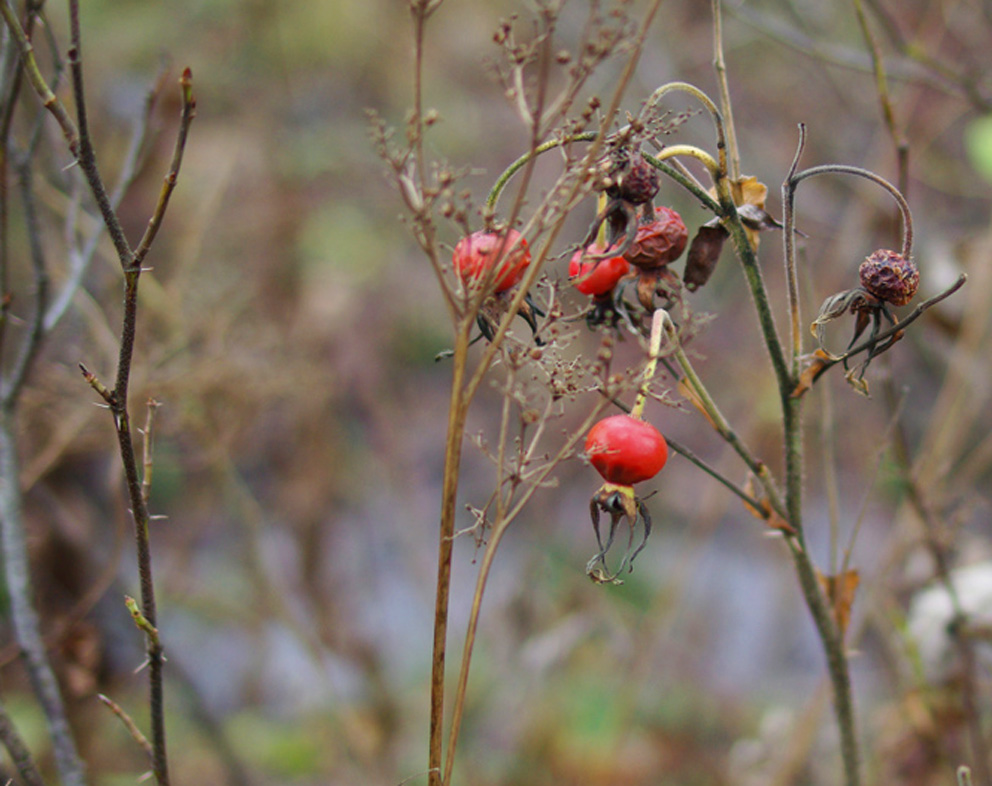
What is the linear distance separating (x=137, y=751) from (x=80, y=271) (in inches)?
78.7

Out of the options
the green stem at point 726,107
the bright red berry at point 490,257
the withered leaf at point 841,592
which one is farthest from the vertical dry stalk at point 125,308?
the withered leaf at point 841,592

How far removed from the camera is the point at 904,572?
5.93ft

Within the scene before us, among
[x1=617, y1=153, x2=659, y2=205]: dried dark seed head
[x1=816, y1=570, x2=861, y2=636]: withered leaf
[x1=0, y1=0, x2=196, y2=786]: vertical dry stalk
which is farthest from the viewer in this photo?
[x1=816, y1=570, x2=861, y2=636]: withered leaf

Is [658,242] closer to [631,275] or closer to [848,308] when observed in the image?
[631,275]

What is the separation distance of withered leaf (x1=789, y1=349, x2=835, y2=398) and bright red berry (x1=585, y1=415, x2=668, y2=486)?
154mm

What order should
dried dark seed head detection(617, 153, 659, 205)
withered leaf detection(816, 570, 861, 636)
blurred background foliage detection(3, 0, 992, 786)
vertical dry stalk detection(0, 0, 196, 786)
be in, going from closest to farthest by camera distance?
1. vertical dry stalk detection(0, 0, 196, 786)
2. dried dark seed head detection(617, 153, 659, 205)
3. withered leaf detection(816, 570, 861, 636)
4. blurred background foliage detection(3, 0, 992, 786)

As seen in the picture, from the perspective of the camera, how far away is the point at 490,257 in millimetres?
587

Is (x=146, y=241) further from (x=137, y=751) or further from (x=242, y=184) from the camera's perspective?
(x=242, y=184)

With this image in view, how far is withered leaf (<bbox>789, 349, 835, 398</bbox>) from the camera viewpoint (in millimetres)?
709

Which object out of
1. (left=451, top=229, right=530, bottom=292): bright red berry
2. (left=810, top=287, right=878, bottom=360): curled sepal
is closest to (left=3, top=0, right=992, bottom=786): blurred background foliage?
(left=810, top=287, right=878, bottom=360): curled sepal

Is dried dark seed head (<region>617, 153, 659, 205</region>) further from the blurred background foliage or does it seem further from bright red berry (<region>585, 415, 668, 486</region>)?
the blurred background foliage

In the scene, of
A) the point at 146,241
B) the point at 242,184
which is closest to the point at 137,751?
the point at 242,184

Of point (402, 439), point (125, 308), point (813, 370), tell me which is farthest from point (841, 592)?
point (402, 439)

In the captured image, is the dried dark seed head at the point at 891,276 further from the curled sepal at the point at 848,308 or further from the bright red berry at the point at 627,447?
the bright red berry at the point at 627,447
